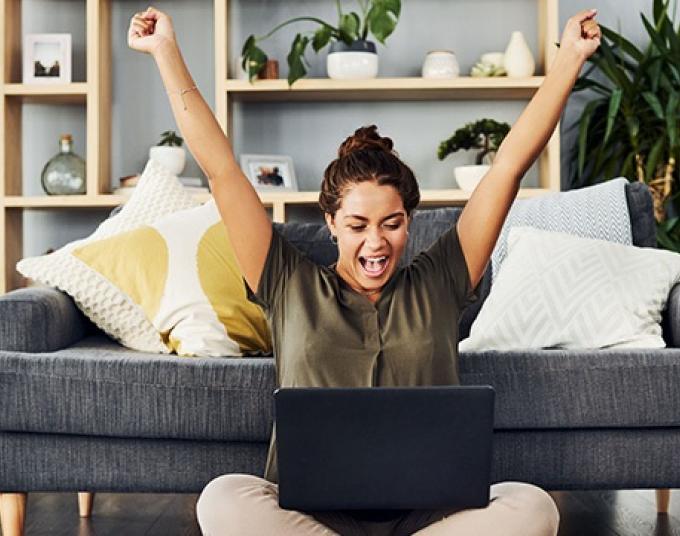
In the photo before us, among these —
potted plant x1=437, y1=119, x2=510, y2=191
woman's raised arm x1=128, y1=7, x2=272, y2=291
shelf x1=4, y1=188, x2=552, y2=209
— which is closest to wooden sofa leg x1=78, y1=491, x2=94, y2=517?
woman's raised arm x1=128, y1=7, x2=272, y2=291

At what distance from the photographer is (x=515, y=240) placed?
2857 millimetres

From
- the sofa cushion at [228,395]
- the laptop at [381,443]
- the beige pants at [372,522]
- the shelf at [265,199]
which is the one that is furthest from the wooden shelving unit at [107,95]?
the laptop at [381,443]

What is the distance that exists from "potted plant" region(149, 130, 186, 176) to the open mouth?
2781mm

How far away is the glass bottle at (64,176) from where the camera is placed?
4477 mm

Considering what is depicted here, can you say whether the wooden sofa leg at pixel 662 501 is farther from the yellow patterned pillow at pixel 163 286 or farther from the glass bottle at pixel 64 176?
the glass bottle at pixel 64 176

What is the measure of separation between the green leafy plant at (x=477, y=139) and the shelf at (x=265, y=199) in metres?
0.18

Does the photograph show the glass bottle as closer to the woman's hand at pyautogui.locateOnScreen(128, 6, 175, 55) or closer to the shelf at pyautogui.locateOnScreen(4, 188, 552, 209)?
the shelf at pyautogui.locateOnScreen(4, 188, 552, 209)

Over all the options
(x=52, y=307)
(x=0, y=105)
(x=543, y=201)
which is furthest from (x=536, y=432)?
(x=0, y=105)

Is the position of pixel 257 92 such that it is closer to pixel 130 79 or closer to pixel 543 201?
pixel 130 79

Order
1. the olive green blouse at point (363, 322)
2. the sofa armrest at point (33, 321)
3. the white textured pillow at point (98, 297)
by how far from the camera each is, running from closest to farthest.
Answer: the olive green blouse at point (363, 322) → the sofa armrest at point (33, 321) → the white textured pillow at point (98, 297)

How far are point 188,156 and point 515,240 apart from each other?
2263 millimetres

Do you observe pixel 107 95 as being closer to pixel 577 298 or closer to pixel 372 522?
pixel 577 298

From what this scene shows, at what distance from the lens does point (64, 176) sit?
448cm

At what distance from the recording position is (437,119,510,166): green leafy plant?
4.38m
